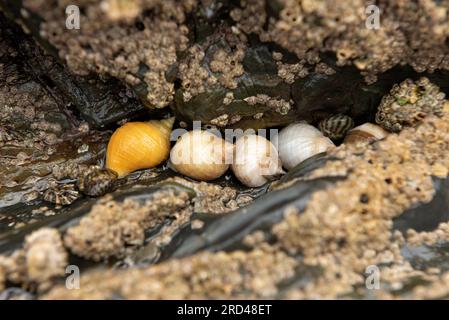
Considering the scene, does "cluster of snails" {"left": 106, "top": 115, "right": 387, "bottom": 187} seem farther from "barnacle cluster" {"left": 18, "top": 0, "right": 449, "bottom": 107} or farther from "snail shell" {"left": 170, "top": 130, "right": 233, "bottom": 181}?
"barnacle cluster" {"left": 18, "top": 0, "right": 449, "bottom": 107}

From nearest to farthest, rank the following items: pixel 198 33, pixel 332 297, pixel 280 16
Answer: pixel 332 297, pixel 280 16, pixel 198 33

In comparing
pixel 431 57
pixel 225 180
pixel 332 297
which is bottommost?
pixel 332 297

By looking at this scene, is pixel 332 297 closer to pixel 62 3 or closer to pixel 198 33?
pixel 198 33

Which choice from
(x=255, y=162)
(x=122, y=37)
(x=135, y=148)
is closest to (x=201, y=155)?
(x=255, y=162)

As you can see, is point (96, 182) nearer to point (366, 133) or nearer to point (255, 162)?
point (255, 162)

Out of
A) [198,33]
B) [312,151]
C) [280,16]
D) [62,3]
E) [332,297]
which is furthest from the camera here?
[312,151]

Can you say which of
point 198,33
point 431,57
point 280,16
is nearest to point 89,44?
point 198,33

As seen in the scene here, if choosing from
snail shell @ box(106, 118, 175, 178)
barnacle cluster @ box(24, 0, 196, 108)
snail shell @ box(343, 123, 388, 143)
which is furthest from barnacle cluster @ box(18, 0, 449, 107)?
snail shell @ box(343, 123, 388, 143)
